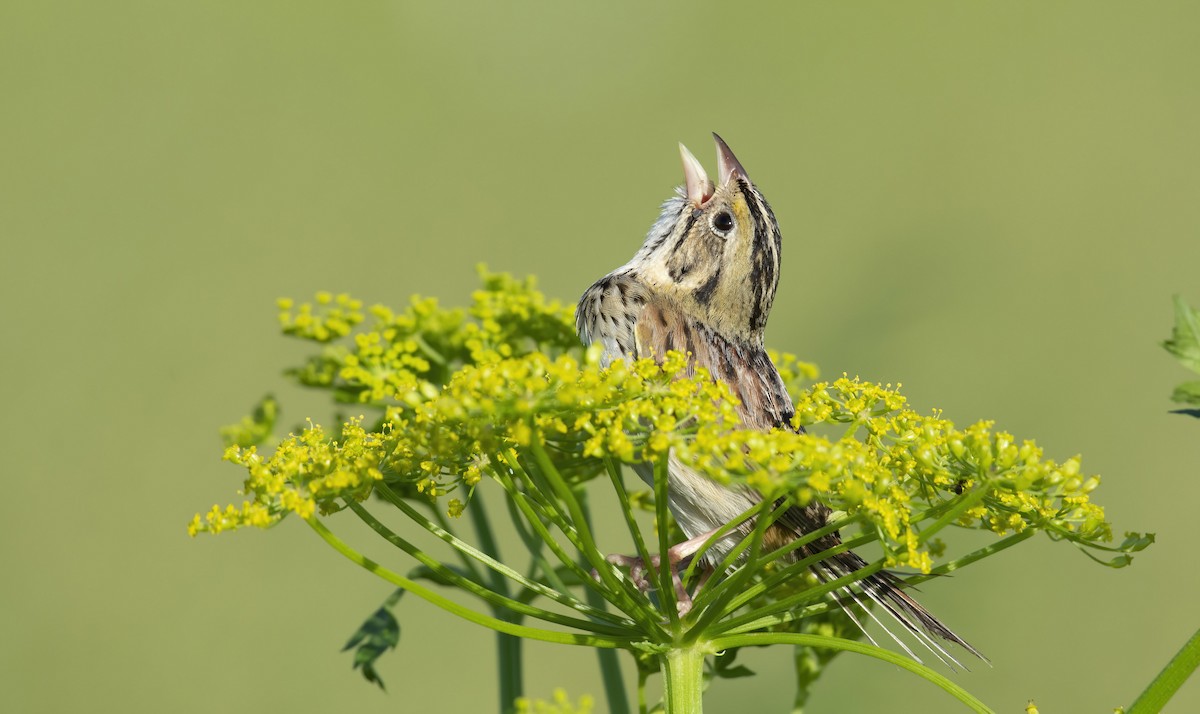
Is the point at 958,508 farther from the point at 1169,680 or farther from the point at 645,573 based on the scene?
the point at 645,573

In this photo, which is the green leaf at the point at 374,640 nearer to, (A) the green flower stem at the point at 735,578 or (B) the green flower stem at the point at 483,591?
(B) the green flower stem at the point at 483,591

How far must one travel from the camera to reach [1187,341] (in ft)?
4.65

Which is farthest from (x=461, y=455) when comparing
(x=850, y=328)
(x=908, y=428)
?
(x=850, y=328)

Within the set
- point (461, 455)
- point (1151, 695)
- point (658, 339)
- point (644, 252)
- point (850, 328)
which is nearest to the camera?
point (1151, 695)

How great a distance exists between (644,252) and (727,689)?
2.27 m

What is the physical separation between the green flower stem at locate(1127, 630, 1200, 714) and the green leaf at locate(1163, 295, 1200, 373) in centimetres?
39

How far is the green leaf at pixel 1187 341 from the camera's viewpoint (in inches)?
55.6

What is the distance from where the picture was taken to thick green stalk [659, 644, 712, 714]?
4.55ft

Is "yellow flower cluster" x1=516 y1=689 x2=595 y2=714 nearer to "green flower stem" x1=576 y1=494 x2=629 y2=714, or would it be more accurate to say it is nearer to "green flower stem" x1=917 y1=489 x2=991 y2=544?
"green flower stem" x1=917 y1=489 x2=991 y2=544

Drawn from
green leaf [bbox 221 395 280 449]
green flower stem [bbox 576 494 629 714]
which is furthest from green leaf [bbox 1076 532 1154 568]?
green leaf [bbox 221 395 280 449]

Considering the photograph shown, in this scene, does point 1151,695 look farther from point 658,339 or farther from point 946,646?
point 658,339

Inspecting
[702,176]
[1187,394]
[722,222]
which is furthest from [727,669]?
[702,176]

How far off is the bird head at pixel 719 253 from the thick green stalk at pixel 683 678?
1.19 meters

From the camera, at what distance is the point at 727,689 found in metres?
4.24
